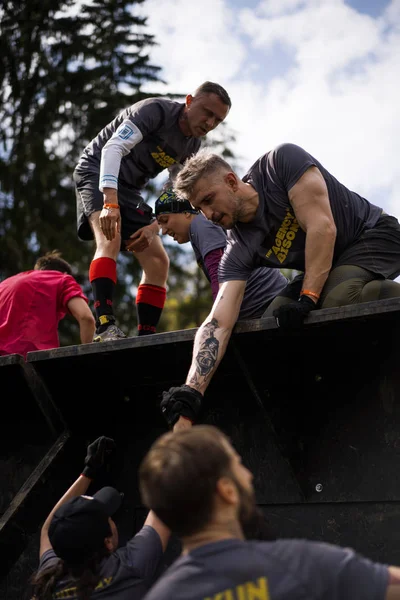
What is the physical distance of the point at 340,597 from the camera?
1999 millimetres

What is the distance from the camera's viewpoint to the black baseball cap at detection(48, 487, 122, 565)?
3.20 m

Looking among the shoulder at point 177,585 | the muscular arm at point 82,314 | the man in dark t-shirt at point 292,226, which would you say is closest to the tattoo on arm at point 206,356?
the man in dark t-shirt at point 292,226

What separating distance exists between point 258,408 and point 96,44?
12.8 m

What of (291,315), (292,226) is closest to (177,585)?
(291,315)

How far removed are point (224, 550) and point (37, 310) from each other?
12.0ft

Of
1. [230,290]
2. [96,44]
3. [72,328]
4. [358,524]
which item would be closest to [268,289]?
[230,290]

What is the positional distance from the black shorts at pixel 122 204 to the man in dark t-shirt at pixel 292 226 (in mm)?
1375

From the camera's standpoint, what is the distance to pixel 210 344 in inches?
151

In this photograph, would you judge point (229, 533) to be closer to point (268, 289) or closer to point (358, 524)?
point (358, 524)

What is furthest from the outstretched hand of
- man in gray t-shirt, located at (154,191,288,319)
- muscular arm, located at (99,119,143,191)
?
→ muscular arm, located at (99,119,143,191)

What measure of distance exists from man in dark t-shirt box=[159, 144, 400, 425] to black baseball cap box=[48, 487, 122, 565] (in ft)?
3.69

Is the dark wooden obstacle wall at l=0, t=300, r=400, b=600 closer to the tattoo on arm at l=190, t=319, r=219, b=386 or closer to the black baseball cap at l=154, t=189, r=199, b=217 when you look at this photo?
the tattoo on arm at l=190, t=319, r=219, b=386

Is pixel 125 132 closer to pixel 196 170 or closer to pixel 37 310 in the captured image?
pixel 196 170

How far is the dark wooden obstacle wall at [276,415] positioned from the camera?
3693 millimetres
